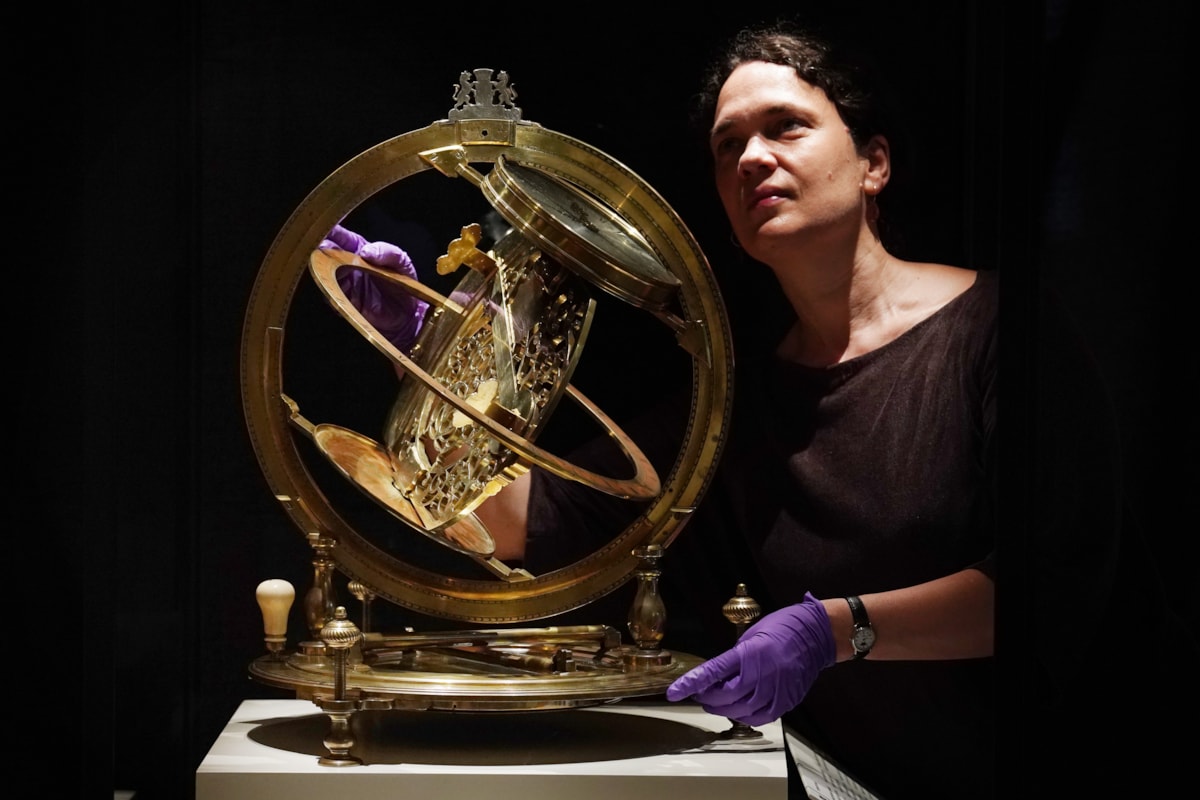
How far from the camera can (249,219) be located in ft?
7.84

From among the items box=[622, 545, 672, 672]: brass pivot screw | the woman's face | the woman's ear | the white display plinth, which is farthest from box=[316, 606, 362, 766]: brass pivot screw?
the woman's ear

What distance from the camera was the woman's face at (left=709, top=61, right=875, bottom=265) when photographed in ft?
7.55

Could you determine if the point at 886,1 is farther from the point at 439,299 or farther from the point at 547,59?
the point at 439,299

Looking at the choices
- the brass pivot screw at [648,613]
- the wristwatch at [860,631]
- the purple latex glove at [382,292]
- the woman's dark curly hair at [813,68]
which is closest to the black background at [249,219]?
the woman's dark curly hair at [813,68]

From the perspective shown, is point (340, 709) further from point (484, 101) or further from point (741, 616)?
point (484, 101)

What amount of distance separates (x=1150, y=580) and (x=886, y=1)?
40.6 inches

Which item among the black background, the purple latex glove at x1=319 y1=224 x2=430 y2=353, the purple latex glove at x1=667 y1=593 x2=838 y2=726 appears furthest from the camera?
the purple latex glove at x1=319 y1=224 x2=430 y2=353

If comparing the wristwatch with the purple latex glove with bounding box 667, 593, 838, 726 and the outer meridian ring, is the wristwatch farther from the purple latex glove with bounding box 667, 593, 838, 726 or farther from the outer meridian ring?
the outer meridian ring

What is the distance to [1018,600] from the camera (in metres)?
1.81

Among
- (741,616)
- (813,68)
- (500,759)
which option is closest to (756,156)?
(813,68)

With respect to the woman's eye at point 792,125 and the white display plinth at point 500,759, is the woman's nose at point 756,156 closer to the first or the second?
the woman's eye at point 792,125

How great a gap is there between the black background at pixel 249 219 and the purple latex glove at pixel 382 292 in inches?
5.3

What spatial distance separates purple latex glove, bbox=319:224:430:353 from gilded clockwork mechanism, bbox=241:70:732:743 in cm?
2

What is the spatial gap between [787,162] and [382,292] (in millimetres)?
628
